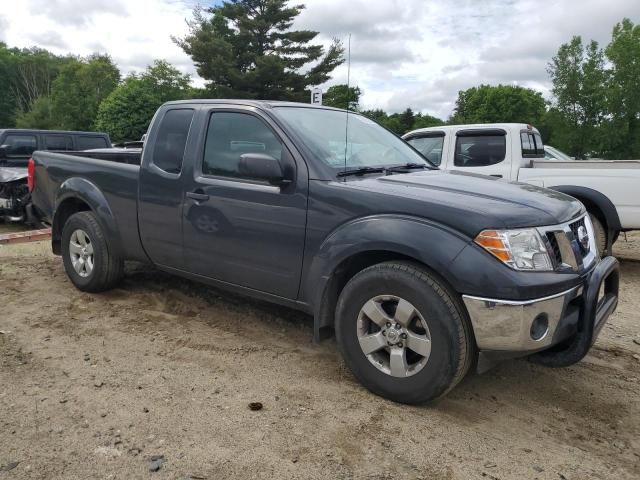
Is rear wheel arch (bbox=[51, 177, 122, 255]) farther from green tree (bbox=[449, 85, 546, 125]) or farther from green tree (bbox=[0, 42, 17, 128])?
green tree (bbox=[0, 42, 17, 128])

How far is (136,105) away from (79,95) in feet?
80.8

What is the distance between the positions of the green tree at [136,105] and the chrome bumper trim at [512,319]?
3568 cm

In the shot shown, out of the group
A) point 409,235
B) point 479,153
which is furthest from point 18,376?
point 479,153

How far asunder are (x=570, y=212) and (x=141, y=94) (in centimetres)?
3809

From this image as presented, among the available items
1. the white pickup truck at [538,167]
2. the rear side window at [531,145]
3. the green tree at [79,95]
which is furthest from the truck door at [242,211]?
the green tree at [79,95]

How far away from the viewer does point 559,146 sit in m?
28.2

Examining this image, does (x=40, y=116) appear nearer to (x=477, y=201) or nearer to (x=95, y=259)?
(x=95, y=259)

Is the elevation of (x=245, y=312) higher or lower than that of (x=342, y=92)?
lower

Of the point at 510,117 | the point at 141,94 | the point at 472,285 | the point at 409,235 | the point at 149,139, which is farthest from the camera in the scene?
the point at 510,117

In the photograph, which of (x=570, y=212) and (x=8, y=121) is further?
(x=8, y=121)

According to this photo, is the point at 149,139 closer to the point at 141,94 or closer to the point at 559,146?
the point at 559,146

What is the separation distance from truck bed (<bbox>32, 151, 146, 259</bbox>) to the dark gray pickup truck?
2 cm

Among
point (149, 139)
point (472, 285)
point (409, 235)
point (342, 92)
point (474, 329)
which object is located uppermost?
point (342, 92)

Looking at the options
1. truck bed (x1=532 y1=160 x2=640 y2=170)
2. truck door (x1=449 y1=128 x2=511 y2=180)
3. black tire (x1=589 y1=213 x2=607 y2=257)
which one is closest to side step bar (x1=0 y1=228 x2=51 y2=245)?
truck door (x1=449 y1=128 x2=511 y2=180)
